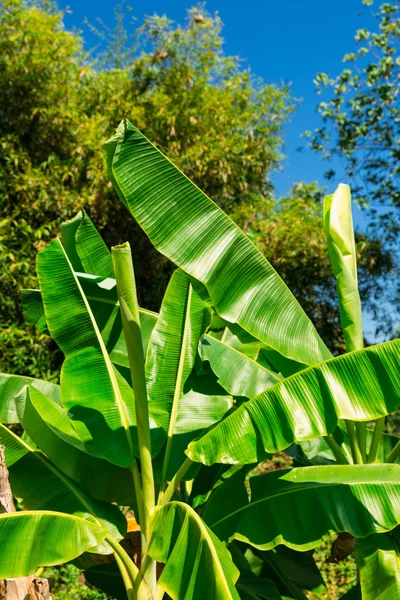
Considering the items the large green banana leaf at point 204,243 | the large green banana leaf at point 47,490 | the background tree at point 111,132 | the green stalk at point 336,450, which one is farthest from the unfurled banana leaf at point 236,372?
the background tree at point 111,132

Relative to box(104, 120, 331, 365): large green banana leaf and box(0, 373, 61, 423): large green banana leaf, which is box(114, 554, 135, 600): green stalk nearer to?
box(0, 373, 61, 423): large green banana leaf

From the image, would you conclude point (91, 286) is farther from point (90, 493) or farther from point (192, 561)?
point (192, 561)

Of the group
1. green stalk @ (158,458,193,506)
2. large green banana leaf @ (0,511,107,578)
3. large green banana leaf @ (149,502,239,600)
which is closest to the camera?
large green banana leaf @ (149,502,239,600)

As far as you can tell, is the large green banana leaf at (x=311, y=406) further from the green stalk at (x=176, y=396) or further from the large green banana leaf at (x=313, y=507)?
the green stalk at (x=176, y=396)

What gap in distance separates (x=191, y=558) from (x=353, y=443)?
1084 millimetres

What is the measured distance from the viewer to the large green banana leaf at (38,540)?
2.09 meters

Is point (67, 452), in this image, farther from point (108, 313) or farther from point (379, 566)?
point (379, 566)

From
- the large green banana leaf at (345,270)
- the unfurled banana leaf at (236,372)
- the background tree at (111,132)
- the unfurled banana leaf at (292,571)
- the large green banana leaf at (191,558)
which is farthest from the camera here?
the background tree at (111,132)

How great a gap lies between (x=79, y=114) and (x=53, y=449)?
183 inches

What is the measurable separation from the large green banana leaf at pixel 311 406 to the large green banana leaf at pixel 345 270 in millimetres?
502

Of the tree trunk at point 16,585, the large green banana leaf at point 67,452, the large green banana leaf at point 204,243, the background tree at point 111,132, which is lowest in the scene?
the tree trunk at point 16,585

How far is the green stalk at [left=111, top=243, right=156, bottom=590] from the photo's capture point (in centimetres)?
216

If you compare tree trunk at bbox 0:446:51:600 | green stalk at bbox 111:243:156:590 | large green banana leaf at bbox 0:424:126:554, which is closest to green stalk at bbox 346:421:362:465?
green stalk at bbox 111:243:156:590

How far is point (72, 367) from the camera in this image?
8.52 ft
